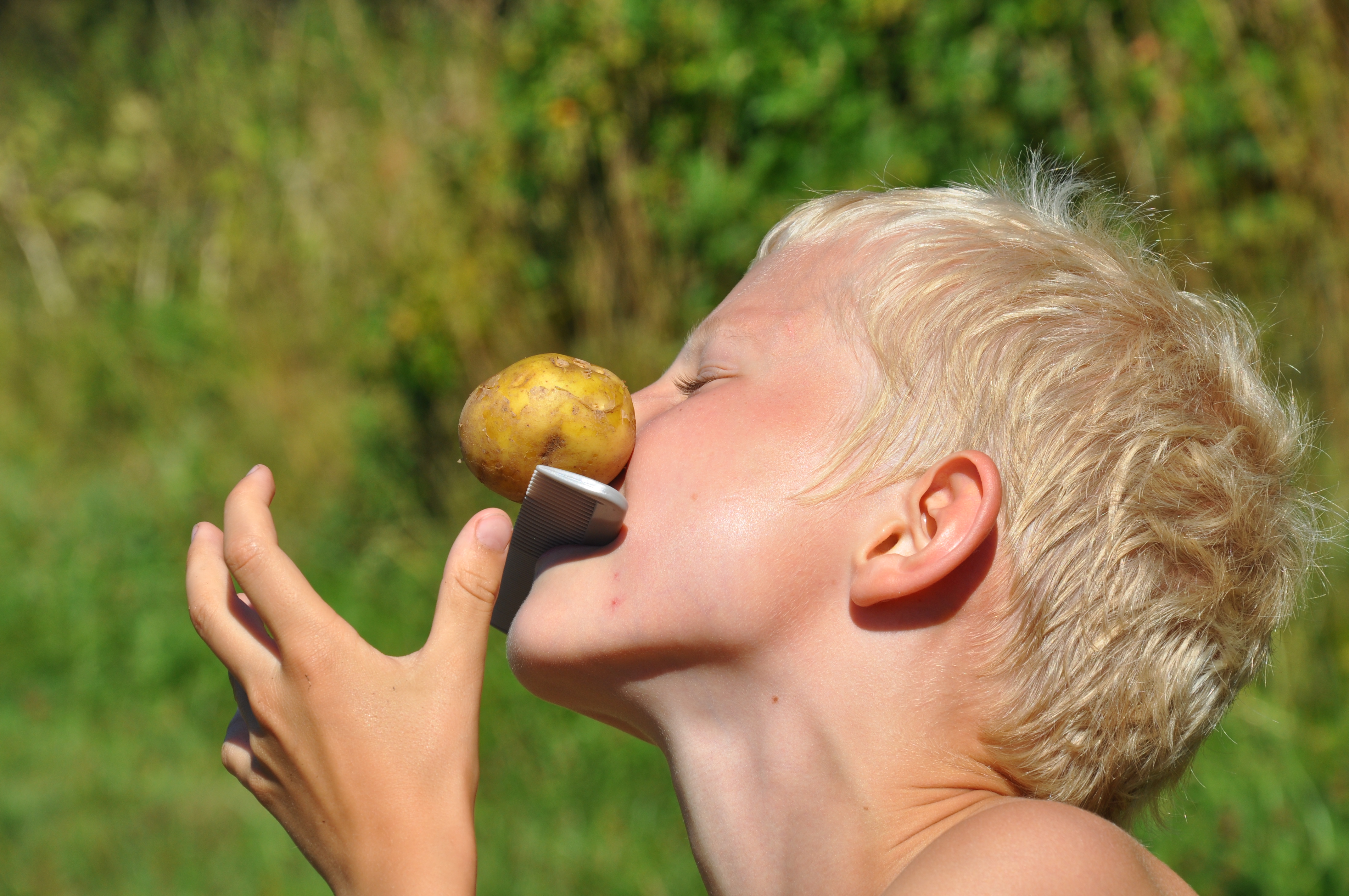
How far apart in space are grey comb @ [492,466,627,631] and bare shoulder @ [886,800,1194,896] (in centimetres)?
58

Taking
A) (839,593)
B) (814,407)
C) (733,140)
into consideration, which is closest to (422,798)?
(839,593)

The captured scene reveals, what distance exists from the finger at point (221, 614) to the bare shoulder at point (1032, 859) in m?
1.03

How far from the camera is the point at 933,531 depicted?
4.74 feet

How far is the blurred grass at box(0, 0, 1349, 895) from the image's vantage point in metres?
3.49

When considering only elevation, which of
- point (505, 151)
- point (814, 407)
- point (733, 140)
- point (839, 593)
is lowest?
point (839, 593)

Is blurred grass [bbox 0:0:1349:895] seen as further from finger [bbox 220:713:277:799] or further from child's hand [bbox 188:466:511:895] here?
child's hand [bbox 188:466:511:895]

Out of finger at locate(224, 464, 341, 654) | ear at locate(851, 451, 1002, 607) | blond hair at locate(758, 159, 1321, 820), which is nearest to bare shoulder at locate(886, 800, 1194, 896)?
blond hair at locate(758, 159, 1321, 820)

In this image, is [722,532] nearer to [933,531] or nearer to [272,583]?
[933,531]

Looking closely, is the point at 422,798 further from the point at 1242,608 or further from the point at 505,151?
the point at 505,151

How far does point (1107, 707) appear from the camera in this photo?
1497 mm

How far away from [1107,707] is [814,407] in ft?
1.86

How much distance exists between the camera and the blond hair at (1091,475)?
147 centimetres

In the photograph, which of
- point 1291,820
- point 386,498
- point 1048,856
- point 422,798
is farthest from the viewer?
point 386,498

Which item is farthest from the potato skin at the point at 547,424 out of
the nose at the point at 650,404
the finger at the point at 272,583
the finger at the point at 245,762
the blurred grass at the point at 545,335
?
the blurred grass at the point at 545,335
